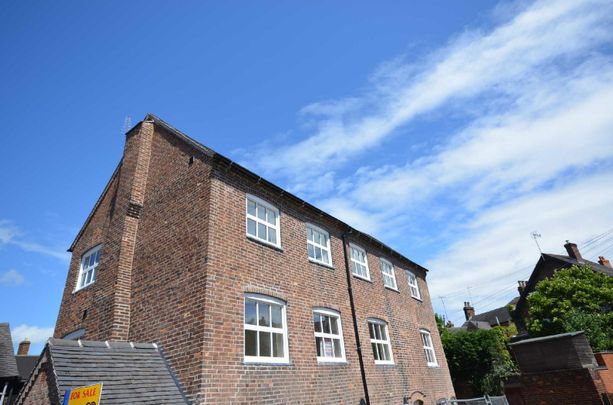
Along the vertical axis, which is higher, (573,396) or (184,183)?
(184,183)

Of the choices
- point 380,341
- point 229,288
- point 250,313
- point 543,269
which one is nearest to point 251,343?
point 250,313

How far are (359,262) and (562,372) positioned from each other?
28.0 ft

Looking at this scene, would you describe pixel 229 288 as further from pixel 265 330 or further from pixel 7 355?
pixel 7 355

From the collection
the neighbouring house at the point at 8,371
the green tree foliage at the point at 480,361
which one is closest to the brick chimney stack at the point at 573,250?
the green tree foliage at the point at 480,361

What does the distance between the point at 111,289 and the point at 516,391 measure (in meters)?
24.6

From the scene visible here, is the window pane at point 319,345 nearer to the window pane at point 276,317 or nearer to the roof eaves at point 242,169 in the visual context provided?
the window pane at point 276,317

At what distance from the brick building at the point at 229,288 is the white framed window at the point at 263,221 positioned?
0.05 metres

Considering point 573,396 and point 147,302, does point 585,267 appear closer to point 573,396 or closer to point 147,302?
point 573,396

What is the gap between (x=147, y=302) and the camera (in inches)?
405

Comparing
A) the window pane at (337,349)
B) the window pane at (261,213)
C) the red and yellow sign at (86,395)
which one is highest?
the window pane at (261,213)

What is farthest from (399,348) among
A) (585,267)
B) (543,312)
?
(585,267)

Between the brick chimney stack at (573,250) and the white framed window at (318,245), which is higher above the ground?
the brick chimney stack at (573,250)

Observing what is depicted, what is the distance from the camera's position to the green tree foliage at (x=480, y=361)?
Result: 26531 mm

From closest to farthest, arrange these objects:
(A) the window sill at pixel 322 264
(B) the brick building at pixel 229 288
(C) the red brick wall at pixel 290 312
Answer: (C) the red brick wall at pixel 290 312
(B) the brick building at pixel 229 288
(A) the window sill at pixel 322 264
